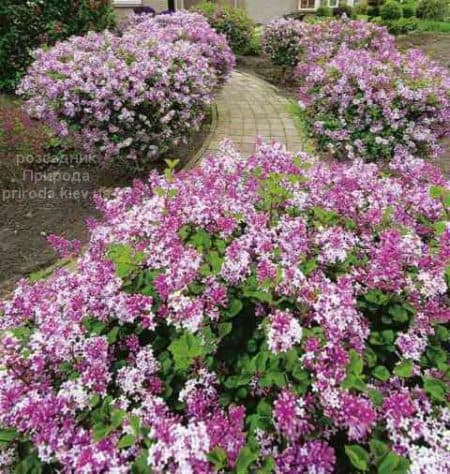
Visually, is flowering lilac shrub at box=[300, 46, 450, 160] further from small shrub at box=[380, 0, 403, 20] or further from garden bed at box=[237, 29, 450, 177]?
Result: small shrub at box=[380, 0, 403, 20]

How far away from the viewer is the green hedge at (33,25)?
7953 mm

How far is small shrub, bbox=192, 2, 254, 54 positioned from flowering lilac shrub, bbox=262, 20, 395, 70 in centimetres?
179

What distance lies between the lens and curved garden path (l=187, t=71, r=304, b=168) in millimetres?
7215

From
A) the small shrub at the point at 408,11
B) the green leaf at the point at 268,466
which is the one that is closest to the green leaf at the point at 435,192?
the green leaf at the point at 268,466

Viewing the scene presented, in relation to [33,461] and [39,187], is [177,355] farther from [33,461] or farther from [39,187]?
[39,187]

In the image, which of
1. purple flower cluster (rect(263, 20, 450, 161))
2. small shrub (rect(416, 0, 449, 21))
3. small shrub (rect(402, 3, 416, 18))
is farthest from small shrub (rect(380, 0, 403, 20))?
purple flower cluster (rect(263, 20, 450, 161))

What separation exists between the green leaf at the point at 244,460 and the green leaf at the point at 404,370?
2.06 ft

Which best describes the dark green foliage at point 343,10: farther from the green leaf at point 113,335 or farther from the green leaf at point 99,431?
the green leaf at point 99,431

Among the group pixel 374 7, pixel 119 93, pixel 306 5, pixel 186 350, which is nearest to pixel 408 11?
pixel 374 7

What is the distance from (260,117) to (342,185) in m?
6.18

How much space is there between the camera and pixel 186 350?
1.57m

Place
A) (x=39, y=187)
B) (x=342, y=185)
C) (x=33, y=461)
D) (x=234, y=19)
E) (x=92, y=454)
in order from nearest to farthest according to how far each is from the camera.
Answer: (x=92, y=454) < (x=33, y=461) < (x=342, y=185) < (x=39, y=187) < (x=234, y=19)

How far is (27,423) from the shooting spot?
1468mm

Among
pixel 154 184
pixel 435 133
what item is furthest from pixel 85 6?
pixel 154 184
